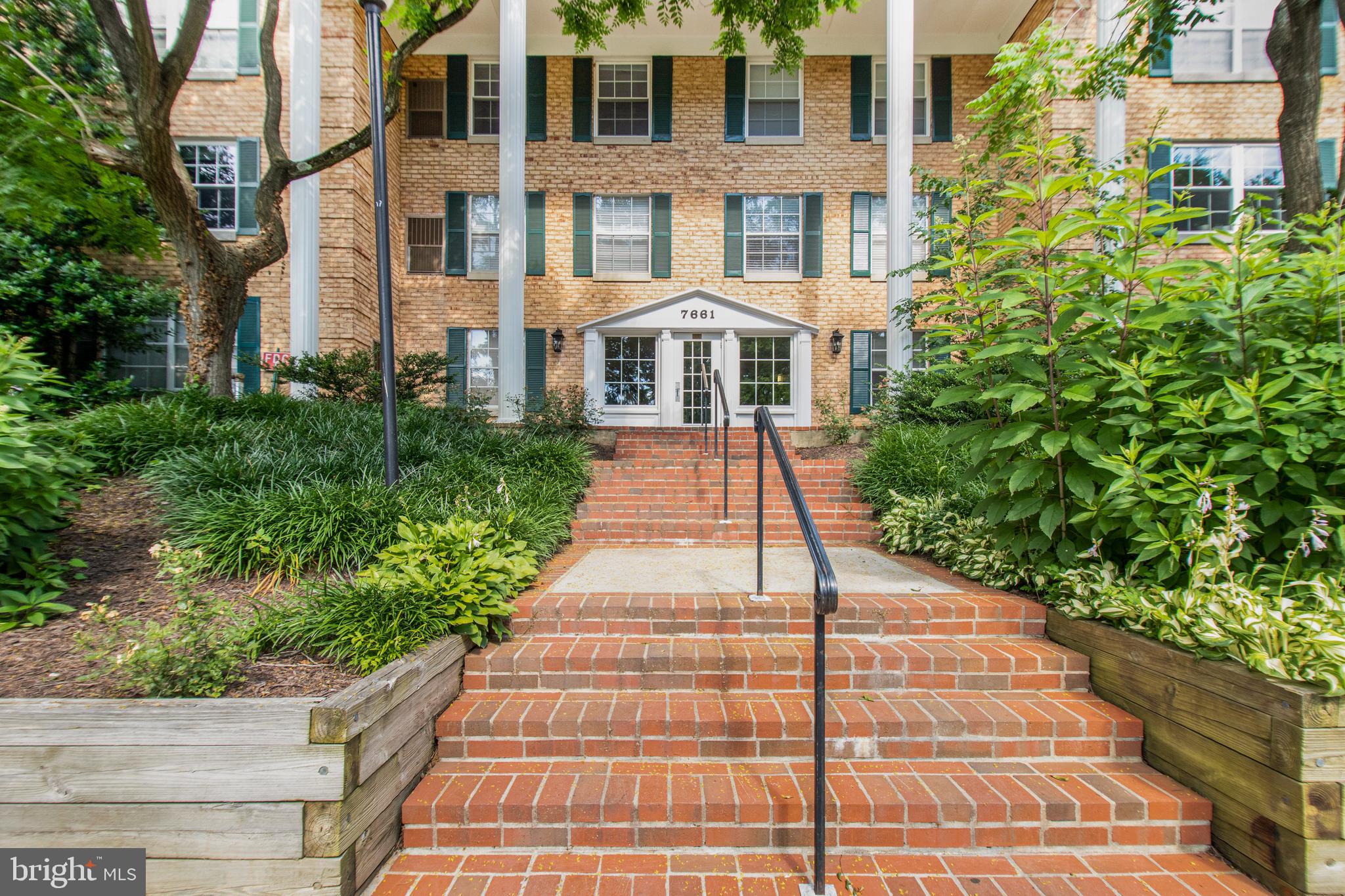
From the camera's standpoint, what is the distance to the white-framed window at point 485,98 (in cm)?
1062

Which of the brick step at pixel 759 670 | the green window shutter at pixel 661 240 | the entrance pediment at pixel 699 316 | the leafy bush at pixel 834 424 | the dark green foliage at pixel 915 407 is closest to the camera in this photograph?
the brick step at pixel 759 670

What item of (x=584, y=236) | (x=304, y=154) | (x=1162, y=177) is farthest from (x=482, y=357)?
(x=1162, y=177)

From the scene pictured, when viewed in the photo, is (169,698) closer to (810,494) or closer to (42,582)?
(42,582)

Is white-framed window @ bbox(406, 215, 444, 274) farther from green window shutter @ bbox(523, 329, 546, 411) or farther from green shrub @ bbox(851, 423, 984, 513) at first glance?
green shrub @ bbox(851, 423, 984, 513)

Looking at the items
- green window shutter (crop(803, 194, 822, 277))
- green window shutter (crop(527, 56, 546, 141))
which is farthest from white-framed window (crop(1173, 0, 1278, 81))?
green window shutter (crop(527, 56, 546, 141))

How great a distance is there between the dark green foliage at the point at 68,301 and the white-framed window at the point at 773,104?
1082 centimetres

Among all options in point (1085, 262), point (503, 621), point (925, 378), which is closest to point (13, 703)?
point (503, 621)

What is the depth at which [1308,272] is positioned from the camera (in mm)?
2332

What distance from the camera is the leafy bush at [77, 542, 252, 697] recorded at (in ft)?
6.36

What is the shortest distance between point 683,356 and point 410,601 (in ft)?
27.3

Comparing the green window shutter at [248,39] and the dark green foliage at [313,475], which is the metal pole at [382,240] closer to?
the dark green foliage at [313,475]

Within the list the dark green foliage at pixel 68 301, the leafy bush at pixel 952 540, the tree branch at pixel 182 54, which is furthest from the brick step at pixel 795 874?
the dark green foliage at pixel 68 301

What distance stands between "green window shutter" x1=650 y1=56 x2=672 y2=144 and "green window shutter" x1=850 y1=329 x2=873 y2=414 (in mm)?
5459

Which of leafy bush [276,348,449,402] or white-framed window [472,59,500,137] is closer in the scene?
leafy bush [276,348,449,402]
